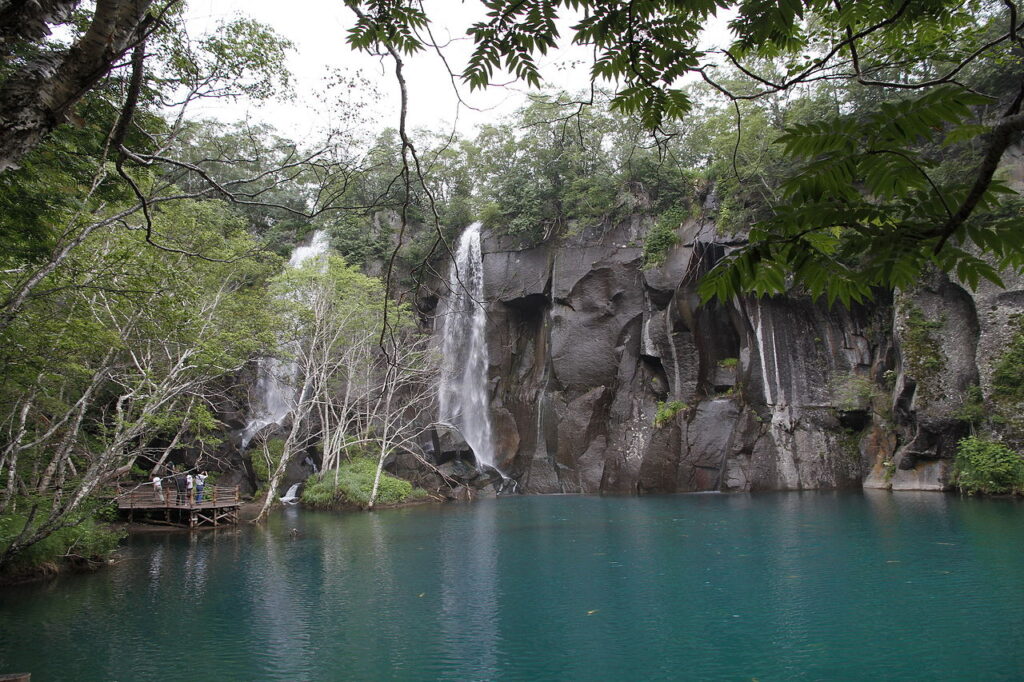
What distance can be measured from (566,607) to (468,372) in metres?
21.7

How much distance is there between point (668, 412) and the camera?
84.7ft

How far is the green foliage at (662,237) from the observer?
88.0ft

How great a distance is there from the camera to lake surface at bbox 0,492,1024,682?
22.8ft

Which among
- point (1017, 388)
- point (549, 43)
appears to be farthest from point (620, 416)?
point (549, 43)

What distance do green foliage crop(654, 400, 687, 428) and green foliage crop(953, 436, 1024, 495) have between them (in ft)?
31.2

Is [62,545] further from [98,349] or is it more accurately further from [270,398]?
[270,398]

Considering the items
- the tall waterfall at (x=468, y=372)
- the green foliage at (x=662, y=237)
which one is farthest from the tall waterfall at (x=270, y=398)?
the green foliage at (x=662, y=237)

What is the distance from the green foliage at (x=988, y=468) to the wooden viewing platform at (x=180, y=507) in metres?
22.5

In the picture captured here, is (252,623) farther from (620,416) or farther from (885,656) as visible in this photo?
(620,416)

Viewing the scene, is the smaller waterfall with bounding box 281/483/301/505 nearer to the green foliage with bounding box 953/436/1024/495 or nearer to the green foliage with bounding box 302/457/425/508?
the green foliage with bounding box 302/457/425/508

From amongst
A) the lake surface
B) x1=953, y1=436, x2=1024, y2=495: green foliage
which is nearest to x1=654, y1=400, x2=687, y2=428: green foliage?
x1=953, y1=436, x2=1024, y2=495: green foliage

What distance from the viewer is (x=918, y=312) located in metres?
21.3

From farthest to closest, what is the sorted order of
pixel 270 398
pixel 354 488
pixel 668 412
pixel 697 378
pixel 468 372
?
pixel 468 372, pixel 270 398, pixel 697 378, pixel 668 412, pixel 354 488

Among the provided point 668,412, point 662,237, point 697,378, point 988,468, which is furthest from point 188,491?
point 988,468
